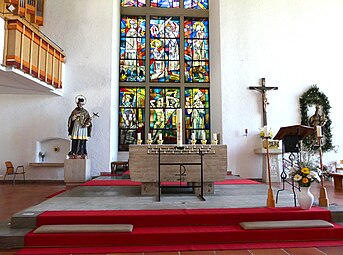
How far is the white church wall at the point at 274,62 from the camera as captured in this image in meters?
9.76

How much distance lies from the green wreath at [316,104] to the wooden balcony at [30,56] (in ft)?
26.4

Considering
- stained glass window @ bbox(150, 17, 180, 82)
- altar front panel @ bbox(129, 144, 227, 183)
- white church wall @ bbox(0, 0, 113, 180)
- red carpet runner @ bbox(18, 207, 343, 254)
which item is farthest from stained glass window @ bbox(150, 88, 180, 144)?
red carpet runner @ bbox(18, 207, 343, 254)

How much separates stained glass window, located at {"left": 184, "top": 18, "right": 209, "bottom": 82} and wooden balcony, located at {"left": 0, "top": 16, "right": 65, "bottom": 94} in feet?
15.6

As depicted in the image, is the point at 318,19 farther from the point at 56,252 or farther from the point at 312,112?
the point at 56,252

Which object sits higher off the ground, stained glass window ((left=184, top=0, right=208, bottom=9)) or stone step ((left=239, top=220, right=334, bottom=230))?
stained glass window ((left=184, top=0, right=208, bottom=9))

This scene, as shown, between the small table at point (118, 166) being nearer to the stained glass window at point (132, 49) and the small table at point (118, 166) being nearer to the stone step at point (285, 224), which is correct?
the stained glass window at point (132, 49)

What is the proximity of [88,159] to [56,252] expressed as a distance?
574 cm

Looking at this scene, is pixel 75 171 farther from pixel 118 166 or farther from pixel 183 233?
pixel 183 233

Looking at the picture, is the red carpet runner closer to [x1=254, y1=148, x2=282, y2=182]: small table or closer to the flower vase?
Answer: the flower vase

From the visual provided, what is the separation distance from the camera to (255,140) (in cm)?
972

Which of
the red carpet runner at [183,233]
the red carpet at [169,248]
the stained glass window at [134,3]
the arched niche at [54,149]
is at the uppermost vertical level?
the stained glass window at [134,3]

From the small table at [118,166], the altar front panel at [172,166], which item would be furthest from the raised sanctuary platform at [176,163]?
the small table at [118,166]

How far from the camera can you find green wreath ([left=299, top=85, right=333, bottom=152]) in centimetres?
970

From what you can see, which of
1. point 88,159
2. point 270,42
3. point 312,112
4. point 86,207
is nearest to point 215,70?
point 270,42
